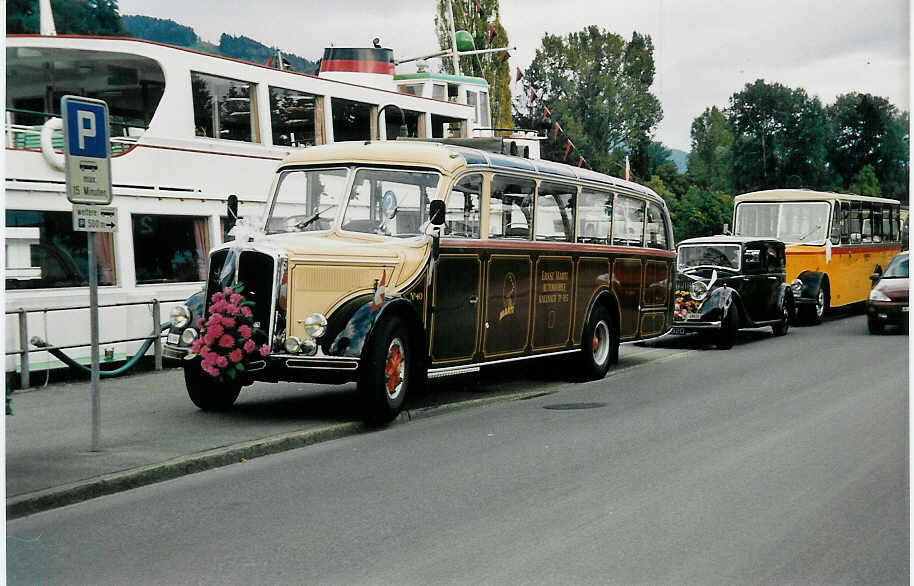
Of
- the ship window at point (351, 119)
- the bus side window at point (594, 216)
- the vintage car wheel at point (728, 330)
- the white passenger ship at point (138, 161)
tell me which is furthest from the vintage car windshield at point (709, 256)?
the white passenger ship at point (138, 161)

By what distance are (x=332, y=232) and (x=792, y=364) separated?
7.92 m

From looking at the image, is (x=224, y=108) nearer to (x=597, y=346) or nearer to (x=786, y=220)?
(x=597, y=346)

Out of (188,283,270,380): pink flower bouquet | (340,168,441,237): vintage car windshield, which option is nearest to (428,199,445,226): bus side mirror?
(340,168,441,237): vintage car windshield

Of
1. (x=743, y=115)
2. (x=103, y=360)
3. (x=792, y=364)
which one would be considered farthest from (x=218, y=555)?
(x=743, y=115)

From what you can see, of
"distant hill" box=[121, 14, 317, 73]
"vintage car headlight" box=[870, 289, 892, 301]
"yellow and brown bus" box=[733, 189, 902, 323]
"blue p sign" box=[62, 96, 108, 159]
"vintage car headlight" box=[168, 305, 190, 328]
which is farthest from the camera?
"yellow and brown bus" box=[733, 189, 902, 323]

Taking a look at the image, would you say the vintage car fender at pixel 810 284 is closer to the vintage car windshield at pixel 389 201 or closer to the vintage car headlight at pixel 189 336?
the vintage car windshield at pixel 389 201

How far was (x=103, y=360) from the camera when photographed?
1416 centimetres

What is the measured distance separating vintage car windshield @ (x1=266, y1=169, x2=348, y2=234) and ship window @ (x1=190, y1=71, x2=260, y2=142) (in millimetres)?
4738

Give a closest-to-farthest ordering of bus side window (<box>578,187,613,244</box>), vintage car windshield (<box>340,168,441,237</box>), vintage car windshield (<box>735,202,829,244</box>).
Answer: vintage car windshield (<box>340,168,441,237</box>) → bus side window (<box>578,187,613,244</box>) → vintage car windshield (<box>735,202,829,244</box>)

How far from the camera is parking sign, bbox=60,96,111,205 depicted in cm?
816

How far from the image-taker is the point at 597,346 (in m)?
14.8

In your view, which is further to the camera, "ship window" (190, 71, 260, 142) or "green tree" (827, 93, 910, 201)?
"ship window" (190, 71, 260, 142)

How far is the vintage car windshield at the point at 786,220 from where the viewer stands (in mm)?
25672

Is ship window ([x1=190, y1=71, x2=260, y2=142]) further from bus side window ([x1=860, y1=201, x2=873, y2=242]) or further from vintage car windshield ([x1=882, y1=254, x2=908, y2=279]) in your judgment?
bus side window ([x1=860, y1=201, x2=873, y2=242])
